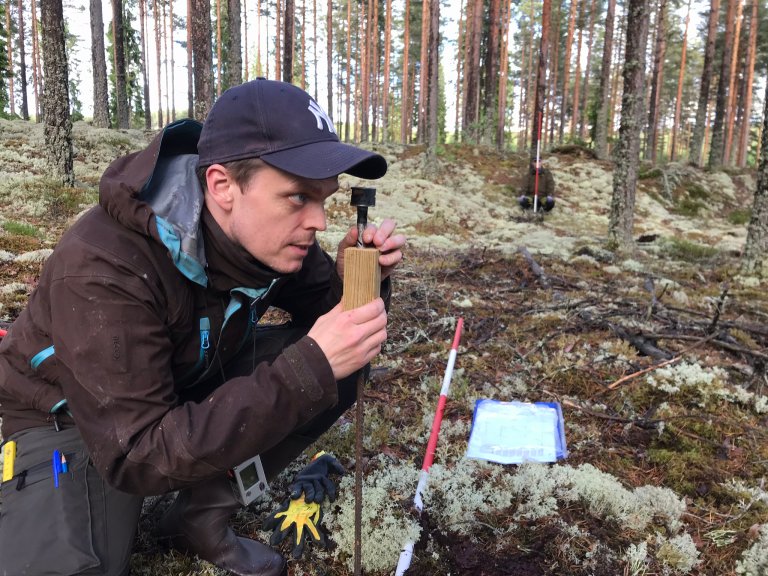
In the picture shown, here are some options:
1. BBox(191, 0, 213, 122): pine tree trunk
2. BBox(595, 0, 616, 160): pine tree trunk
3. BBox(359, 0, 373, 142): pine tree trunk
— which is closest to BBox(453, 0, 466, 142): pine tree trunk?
BBox(359, 0, 373, 142): pine tree trunk

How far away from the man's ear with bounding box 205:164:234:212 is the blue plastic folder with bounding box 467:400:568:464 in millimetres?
2313

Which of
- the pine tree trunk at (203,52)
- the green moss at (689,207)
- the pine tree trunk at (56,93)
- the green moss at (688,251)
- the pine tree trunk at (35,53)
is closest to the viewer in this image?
the pine tree trunk at (56,93)

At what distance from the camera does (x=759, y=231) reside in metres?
8.04

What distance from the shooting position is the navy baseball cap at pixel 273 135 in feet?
6.03

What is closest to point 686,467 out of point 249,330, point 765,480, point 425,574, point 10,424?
point 765,480

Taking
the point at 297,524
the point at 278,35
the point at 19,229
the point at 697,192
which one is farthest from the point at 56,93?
the point at 278,35

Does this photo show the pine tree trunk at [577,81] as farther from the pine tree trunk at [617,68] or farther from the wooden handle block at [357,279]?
the wooden handle block at [357,279]

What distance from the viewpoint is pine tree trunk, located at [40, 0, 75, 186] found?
32.3 feet

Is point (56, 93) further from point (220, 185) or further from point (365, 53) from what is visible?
point (365, 53)

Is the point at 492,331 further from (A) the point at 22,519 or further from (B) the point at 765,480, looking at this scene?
(A) the point at 22,519

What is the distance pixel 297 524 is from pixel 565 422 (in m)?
2.16

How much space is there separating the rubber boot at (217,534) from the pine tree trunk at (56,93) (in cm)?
1058

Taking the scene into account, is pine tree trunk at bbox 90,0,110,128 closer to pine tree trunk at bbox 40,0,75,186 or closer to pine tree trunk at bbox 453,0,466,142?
pine tree trunk at bbox 40,0,75,186

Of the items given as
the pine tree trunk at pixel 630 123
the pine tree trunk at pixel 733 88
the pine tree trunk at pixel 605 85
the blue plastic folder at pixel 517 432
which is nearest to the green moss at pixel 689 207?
the pine tree trunk at pixel 605 85
